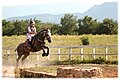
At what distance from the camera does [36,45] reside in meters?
3.96

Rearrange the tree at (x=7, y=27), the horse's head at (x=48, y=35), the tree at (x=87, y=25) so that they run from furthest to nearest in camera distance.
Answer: the tree at (x=7, y=27)
the horse's head at (x=48, y=35)
the tree at (x=87, y=25)

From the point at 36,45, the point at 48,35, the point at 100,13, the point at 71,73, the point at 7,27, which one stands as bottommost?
the point at 71,73

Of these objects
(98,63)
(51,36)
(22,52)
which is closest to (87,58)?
(98,63)

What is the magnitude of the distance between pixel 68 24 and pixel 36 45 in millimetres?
439

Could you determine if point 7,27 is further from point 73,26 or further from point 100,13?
point 100,13

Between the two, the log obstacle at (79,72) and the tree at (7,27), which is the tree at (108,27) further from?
the tree at (7,27)

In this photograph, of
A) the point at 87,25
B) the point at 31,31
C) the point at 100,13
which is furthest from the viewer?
the point at 31,31

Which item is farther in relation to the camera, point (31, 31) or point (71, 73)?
point (31, 31)

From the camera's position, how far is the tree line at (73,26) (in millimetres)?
3693

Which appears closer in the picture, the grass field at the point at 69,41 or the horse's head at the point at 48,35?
the grass field at the point at 69,41

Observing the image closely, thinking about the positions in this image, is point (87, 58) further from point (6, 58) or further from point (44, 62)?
point (6, 58)

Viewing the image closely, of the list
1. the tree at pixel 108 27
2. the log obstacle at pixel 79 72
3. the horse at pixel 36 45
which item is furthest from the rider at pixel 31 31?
the tree at pixel 108 27

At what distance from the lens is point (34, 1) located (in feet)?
13.0

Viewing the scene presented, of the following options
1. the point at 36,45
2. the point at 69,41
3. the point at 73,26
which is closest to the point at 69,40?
the point at 69,41
